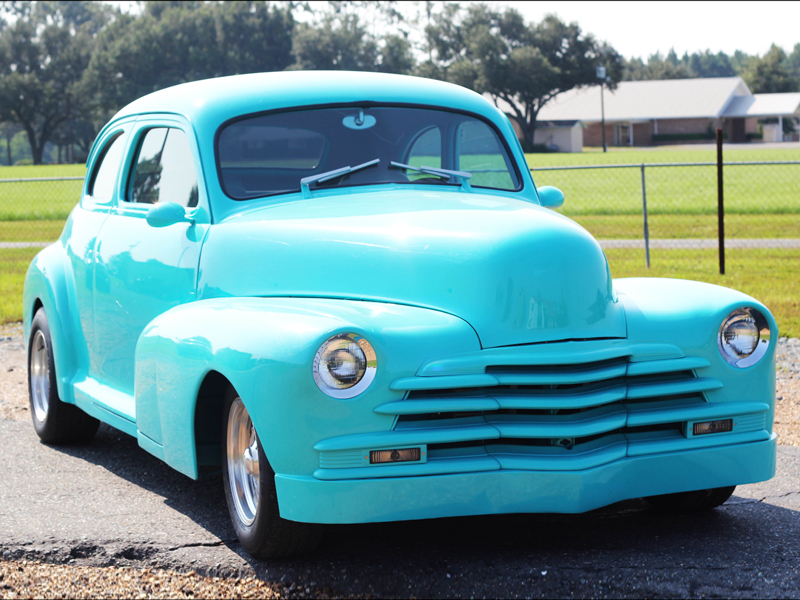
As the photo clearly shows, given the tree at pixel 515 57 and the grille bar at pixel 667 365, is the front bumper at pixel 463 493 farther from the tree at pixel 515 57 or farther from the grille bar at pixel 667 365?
the tree at pixel 515 57

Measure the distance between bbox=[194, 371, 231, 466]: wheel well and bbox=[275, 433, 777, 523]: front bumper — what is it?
65 cm

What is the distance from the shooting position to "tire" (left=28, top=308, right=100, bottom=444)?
212 inches

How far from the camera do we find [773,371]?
3.66 m

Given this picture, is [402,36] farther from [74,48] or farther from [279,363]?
[279,363]

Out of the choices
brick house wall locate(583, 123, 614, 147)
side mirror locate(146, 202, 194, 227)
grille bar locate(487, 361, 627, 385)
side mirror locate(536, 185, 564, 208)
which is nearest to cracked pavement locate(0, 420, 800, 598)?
grille bar locate(487, 361, 627, 385)

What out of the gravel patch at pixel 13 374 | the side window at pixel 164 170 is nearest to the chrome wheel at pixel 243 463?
the side window at pixel 164 170

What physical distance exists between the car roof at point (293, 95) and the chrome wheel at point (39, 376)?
1.61 metres

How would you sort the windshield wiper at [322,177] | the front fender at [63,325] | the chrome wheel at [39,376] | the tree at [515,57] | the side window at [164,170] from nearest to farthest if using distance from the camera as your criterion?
1. the windshield wiper at [322,177]
2. the side window at [164,170]
3. the front fender at [63,325]
4. the chrome wheel at [39,376]
5. the tree at [515,57]

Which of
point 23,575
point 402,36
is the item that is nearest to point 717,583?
point 23,575

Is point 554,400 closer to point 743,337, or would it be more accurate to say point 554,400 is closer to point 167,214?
point 743,337

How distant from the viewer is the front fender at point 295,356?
10.1 feet

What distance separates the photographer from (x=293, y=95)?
4539 mm

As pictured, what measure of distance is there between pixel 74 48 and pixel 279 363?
9566 centimetres

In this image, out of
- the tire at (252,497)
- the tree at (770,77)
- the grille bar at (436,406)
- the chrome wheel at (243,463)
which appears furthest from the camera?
the tree at (770,77)
